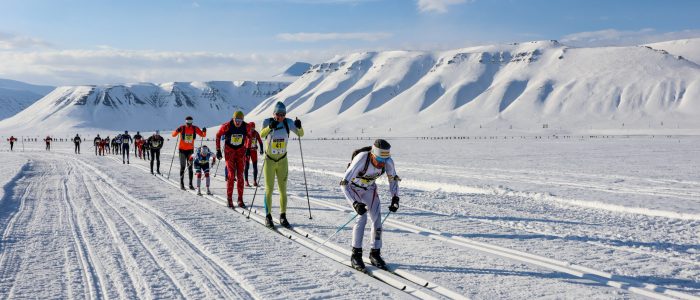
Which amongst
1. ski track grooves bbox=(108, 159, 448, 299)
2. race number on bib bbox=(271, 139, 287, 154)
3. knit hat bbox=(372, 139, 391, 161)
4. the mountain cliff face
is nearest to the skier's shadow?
ski track grooves bbox=(108, 159, 448, 299)

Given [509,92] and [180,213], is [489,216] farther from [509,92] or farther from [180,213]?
[509,92]

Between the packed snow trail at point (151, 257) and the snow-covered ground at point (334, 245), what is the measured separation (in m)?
0.02

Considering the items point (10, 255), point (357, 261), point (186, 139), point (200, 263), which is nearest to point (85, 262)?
point (10, 255)

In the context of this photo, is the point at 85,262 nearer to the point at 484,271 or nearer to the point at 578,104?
the point at 484,271

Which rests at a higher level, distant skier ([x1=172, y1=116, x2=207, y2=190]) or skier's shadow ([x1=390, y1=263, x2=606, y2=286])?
distant skier ([x1=172, y1=116, x2=207, y2=190])

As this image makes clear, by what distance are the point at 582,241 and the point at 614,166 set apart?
17350 millimetres

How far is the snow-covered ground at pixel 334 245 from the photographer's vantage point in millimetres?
5621

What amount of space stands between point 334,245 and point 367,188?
1.41m

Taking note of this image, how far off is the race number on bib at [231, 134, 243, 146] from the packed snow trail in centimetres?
147

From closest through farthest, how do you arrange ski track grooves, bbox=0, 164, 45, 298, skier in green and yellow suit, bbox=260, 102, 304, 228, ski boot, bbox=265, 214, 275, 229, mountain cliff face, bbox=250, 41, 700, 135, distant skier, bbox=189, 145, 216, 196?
ski track grooves, bbox=0, 164, 45, 298 → ski boot, bbox=265, 214, 275, 229 → skier in green and yellow suit, bbox=260, 102, 304, 228 → distant skier, bbox=189, 145, 216, 196 → mountain cliff face, bbox=250, 41, 700, 135

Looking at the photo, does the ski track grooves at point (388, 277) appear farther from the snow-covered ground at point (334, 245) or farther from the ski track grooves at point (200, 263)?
the ski track grooves at point (200, 263)

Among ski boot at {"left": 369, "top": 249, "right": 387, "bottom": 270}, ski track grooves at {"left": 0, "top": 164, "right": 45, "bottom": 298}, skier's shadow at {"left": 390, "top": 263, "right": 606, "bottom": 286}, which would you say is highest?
ski boot at {"left": 369, "top": 249, "right": 387, "bottom": 270}

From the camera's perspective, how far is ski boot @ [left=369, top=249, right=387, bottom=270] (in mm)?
6395

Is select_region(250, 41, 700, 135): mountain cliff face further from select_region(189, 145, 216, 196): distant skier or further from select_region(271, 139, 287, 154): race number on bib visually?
select_region(271, 139, 287, 154): race number on bib
